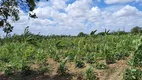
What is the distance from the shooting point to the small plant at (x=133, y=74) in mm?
7483

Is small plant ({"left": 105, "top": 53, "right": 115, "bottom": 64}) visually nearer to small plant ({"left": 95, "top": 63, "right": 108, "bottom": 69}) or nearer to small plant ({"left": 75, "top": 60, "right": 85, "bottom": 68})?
small plant ({"left": 95, "top": 63, "right": 108, "bottom": 69})

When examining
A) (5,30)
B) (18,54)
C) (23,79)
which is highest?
(5,30)

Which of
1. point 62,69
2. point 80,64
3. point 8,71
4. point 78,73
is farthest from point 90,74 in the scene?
→ point 8,71

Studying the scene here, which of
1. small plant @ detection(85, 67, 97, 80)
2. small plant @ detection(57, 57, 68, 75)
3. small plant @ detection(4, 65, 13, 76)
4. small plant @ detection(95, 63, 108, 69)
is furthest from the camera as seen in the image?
small plant @ detection(4, 65, 13, 76)

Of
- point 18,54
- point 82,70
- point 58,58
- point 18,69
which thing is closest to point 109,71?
point 82,70

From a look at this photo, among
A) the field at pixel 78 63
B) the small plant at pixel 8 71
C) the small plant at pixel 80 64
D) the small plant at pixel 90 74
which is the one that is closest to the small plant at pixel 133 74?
the field at pixel 78 63

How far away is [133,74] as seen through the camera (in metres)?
7.54

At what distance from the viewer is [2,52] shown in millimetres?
12039

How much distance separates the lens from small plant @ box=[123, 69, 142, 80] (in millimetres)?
7483

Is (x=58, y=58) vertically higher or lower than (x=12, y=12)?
lower

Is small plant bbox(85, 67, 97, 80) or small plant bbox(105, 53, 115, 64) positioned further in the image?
small plant bbox(105, 53, 115, 64)

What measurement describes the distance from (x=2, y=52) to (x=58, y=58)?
300 centimetres

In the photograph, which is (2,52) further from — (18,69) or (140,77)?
(140,77)

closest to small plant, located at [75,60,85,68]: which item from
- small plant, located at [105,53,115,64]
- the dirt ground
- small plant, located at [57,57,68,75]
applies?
the dirt ground
